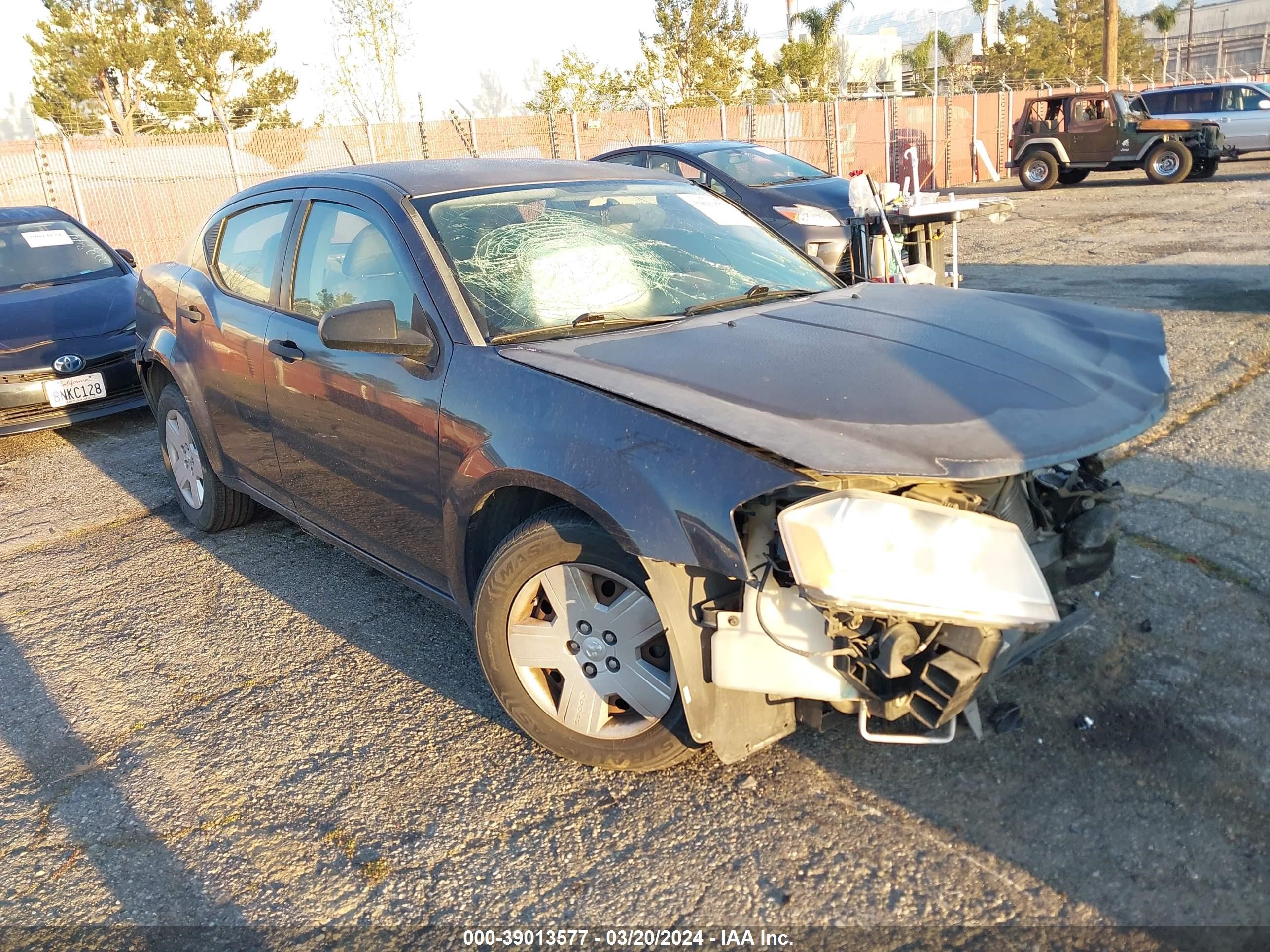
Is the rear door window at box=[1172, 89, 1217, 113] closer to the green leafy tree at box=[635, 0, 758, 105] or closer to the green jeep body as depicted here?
the green jeep body

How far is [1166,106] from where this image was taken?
837 inches

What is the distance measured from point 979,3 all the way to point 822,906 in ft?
191

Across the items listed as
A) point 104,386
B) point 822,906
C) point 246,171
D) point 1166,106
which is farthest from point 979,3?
point 822,906

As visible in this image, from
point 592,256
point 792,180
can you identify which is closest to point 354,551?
point 592,256

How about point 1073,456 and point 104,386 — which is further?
point 104,386

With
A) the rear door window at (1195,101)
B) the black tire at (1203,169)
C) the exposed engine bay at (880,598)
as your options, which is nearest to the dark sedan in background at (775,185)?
the exposed engine bay at (880,598)

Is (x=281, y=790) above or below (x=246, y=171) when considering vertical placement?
below

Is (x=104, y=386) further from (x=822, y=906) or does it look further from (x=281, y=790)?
(x=822, y=906)

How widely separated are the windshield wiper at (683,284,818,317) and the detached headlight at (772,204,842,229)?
238 inches

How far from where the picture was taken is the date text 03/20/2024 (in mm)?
2256

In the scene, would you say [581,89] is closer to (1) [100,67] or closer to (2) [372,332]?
(1) [100,67]

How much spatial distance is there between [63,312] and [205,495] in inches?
133

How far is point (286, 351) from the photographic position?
3.78m

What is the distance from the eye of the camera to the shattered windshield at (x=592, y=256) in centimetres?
324
